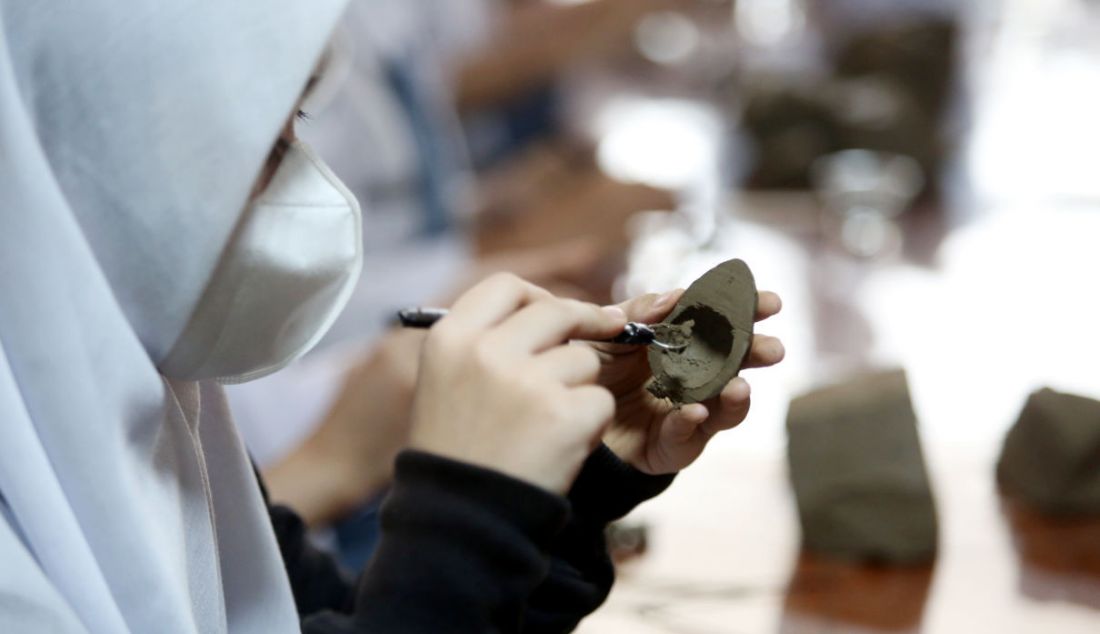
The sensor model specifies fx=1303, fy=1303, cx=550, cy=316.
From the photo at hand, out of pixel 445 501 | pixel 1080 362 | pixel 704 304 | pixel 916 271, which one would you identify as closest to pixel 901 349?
pixel 1080 362

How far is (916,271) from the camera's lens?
1682mm

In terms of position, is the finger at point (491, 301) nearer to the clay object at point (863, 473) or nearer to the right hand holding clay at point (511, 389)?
the right hand holding clay at point (511, 389)

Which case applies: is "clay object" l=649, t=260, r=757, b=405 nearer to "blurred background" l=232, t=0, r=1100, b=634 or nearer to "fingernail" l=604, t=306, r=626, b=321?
"fingernail" l=604, t=306, r=626, b=321

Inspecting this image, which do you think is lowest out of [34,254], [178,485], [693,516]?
[693,516]

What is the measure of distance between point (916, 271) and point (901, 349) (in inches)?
11.9

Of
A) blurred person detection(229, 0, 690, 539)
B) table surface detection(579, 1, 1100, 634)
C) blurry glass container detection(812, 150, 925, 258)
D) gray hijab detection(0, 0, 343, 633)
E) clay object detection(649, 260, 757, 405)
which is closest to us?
gray hijab detection(0, 0, 343, 633)

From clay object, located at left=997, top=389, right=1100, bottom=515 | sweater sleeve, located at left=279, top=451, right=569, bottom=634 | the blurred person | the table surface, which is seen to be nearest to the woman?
sweater sleeve, located at left=279, top=451, right=569, bottom=634

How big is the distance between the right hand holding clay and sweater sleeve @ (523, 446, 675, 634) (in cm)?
14

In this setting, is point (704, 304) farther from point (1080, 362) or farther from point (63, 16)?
point (1080, 362)

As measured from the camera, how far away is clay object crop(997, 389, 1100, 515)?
929 mm

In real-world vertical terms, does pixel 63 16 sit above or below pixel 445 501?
above

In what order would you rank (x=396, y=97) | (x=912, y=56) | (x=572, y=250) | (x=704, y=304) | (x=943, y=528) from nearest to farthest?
1. (x=704, y=304)
2. (x=943, y=528)
3. (x=572, y=250)
4. (x=396, y=97)
5. (x=912, y=56)

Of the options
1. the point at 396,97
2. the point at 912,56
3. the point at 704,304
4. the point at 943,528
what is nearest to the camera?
the point at 704,304

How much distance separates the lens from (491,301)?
0.62 metres
